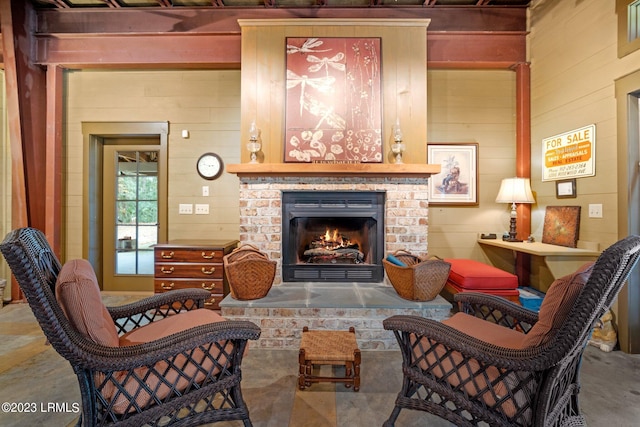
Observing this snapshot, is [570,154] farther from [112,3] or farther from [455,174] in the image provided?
[112,3]

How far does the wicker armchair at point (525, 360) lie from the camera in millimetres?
1033

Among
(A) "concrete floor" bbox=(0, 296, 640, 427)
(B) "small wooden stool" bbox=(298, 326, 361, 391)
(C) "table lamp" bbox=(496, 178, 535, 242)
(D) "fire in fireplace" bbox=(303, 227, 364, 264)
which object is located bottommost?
Result: (A) "concrete floor" bbox=(0, 296, 640, 427)

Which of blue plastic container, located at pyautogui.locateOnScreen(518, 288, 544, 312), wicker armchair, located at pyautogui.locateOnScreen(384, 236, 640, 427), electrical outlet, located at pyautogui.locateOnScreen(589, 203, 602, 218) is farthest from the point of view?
blue plastic container, located at pyautogui.locateOnScreen(518, 288, 544, 312)

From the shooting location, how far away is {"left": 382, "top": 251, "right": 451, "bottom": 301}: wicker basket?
2354 mm

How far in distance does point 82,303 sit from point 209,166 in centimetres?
261

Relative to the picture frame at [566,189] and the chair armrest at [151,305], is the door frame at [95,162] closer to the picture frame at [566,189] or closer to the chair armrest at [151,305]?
the chair armrest at [151,305]

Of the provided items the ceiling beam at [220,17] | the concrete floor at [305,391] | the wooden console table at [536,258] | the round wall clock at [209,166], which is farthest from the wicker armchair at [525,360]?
the ceiling beam at [220,17]

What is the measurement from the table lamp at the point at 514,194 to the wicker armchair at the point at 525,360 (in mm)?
2017

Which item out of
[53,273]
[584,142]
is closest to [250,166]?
[53,273]

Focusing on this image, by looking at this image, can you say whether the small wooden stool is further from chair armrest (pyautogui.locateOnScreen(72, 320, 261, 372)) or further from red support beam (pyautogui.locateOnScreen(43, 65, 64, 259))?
red support beam (pyautogui.locateOnScreen(43, 65, 64, 259))

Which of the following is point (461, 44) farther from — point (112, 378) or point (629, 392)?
point (112, 378)

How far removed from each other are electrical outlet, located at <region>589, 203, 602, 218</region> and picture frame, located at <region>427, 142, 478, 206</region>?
104 cm

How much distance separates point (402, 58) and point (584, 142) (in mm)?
1847

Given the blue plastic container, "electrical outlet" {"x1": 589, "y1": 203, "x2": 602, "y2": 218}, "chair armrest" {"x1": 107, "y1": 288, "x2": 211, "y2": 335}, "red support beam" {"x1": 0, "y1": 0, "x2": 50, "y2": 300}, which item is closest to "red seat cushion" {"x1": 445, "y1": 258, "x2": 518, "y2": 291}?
the blue plastic container
